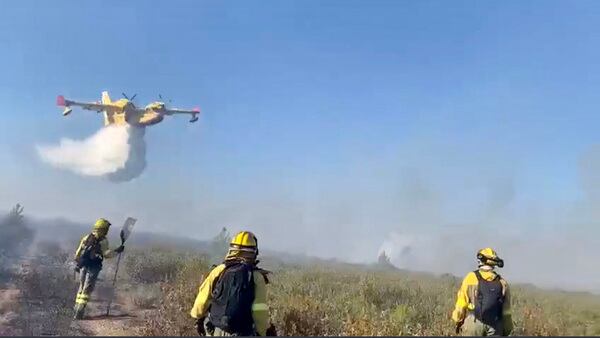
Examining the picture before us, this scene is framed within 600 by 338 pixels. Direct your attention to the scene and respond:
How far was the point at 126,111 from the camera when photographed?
44.8 meters

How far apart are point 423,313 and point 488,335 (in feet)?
12.0

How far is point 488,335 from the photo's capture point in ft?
25.5

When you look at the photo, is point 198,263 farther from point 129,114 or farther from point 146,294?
→ point 129,114

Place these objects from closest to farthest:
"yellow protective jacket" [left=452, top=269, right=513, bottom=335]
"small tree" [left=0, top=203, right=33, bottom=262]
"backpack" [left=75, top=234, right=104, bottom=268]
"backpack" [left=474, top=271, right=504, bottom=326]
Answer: "backpack" [left=474, top=271, right=504, bottom=326]
"yellow protective jacket" [left=452, top=269, right=513, bottom=335]
"backpack" [left=75, top=234, right=104, bottom=268]
"small tree" [left=0, top=203, right=33, bottom=262]

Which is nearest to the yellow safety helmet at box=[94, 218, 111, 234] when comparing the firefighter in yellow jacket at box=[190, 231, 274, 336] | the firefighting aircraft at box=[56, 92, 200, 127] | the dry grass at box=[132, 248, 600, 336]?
the dry grass at box=[132, 248, 600, 336]

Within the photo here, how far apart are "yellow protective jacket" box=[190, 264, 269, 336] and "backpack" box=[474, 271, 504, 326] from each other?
3.31 metres

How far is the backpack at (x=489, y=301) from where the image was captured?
770 centimetres

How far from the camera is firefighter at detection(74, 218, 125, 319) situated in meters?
12.8

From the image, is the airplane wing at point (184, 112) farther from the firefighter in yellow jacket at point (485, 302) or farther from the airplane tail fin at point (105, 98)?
the firefighter in yellow jacket at point (485, 302)

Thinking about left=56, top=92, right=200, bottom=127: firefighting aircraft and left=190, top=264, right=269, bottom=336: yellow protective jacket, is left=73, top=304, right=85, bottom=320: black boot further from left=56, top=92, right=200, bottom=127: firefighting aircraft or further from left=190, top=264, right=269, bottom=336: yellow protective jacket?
left=56, top=92, right=200, bottom=127: firefighting aircraft

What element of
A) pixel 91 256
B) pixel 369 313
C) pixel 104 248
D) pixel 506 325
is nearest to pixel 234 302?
pixel 506 325

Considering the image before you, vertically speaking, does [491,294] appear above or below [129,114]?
below

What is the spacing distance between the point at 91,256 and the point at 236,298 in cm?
830

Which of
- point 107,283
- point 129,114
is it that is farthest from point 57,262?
point 129,114
